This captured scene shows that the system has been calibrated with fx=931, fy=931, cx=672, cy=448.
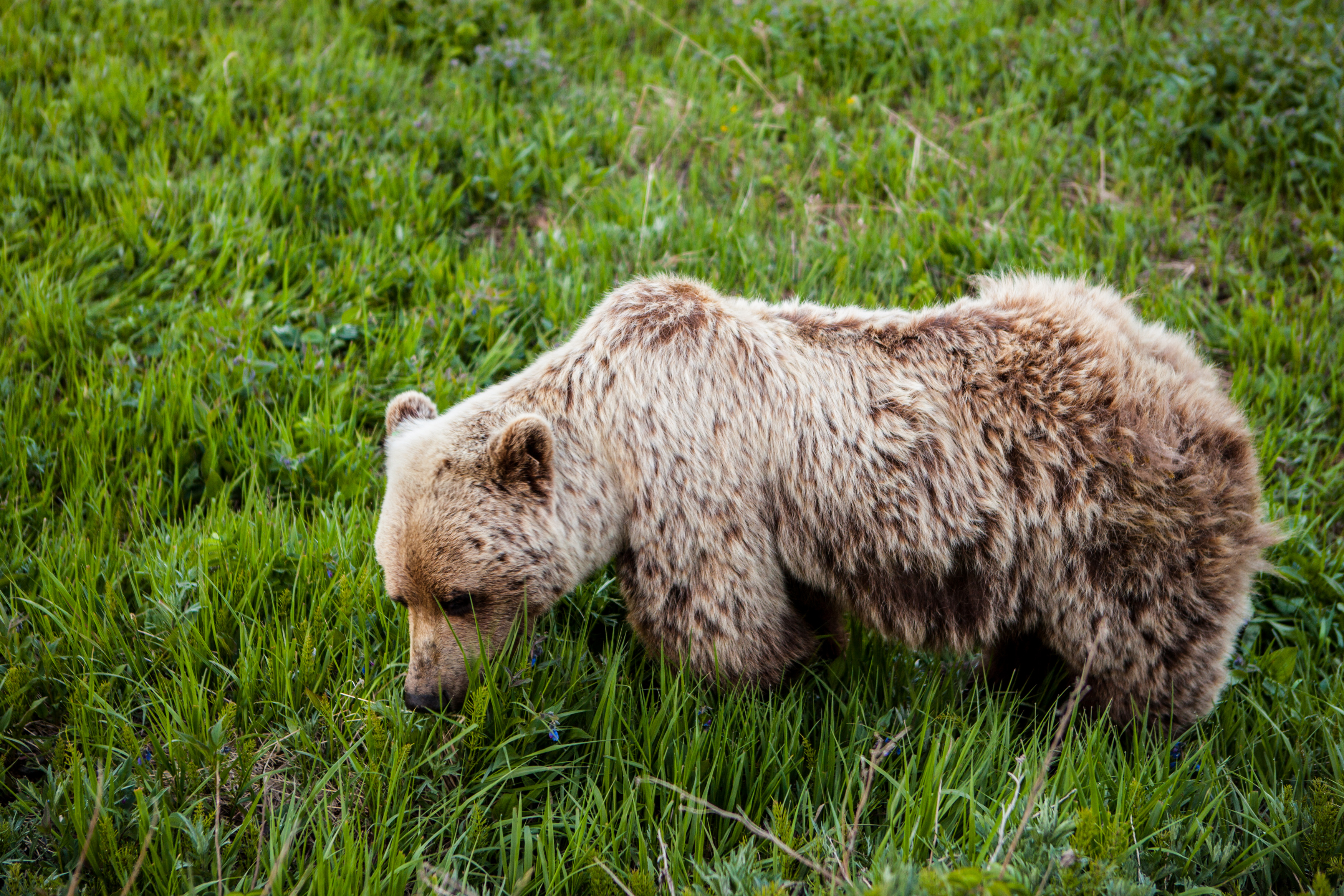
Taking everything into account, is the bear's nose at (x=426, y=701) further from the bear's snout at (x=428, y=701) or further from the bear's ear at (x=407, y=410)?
the bear's ear at (x=407, y=410)

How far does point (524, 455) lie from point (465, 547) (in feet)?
1.24

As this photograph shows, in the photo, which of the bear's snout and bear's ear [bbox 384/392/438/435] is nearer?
the bear's snout

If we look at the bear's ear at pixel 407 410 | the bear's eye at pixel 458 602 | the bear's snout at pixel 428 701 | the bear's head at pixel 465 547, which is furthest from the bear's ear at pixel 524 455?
the bear's snout at pixel 428 701

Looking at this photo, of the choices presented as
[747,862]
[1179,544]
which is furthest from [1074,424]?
[747,862]

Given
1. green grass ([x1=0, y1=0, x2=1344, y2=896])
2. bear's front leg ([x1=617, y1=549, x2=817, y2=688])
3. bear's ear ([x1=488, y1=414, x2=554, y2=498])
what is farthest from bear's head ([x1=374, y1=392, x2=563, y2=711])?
bear's front leg ([x1=617, y1=549, x2=817, y2=688])

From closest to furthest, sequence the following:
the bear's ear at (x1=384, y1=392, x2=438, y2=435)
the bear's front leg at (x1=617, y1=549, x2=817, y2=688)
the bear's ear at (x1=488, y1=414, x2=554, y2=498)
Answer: the bear's ear at (x1=488, y1=414, x2=554, y2=498), the bear's front leg at (x1=617, y1=549, x2=817, y2=688), the bear's ear at (x1=384, y1=392, x2=438, y2=435)

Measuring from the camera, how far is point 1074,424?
131 inches

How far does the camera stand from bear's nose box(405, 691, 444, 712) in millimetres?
3180

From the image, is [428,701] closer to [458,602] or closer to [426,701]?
[426,701]

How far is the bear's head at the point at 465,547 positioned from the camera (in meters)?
3.20

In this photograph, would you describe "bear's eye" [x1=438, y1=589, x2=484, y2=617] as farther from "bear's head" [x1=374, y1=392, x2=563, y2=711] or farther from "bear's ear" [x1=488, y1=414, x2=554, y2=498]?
"bear's ear" [x1=488, y1=414, x2=554, y2=498]

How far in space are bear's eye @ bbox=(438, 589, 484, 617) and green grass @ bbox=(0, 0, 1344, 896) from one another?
0.27 metres

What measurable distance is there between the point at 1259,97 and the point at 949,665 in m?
4.37

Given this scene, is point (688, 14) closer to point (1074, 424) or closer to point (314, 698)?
point (1074, 424)
